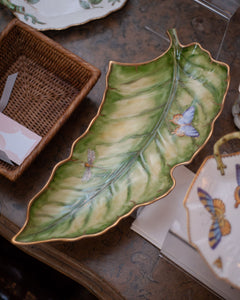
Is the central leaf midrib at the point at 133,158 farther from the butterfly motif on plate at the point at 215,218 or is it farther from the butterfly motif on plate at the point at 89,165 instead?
the butterfly motif on plate at the point at 215,218

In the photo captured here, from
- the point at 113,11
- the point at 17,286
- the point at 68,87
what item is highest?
the point at 113,11

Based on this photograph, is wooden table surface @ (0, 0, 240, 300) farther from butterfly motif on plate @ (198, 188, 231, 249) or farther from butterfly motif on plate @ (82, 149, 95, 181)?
butterfly motif on plate @ (198, 188, 231, 249)

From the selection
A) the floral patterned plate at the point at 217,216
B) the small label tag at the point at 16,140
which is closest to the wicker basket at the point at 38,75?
the small label tag at the point at 16,140

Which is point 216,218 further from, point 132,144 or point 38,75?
point 38,75

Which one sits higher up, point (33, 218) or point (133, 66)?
point (133, 66)

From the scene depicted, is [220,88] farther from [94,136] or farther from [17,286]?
[17,286]

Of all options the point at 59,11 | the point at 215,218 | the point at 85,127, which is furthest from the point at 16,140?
the point at 215,218

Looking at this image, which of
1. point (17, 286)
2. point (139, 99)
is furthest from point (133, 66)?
point (17, 286)
